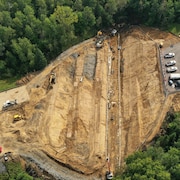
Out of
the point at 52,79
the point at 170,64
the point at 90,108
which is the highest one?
the point at 170,64

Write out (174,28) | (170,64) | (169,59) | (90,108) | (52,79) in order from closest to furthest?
(90,108) → (52,79) → (170,64) → (169,59) → (174,28)

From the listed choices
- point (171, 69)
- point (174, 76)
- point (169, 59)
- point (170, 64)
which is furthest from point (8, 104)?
point (169, 59)

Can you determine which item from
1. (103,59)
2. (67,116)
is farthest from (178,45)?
(67,116)

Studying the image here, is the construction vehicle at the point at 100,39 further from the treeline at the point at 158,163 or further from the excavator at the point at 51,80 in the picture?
the treeline at the point at 158,163

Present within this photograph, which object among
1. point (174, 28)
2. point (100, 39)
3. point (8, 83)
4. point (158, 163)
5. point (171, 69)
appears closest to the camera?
point (158, 163)

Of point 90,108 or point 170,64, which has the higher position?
point 170,64

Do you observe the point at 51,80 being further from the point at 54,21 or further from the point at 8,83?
the point at 54,21

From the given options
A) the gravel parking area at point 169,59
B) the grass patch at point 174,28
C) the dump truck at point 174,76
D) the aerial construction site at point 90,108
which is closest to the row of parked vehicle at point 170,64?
the gravel parking area at point 169,59

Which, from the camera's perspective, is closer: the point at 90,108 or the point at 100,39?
the point at 90,108
